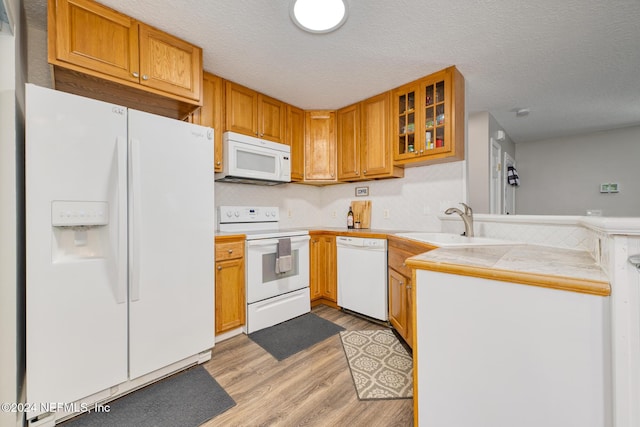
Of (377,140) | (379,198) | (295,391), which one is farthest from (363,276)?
(377,140)

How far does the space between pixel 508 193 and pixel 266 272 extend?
4492 mm

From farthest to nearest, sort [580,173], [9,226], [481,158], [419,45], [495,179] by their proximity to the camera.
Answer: [580,173] → [495,179] → [481,158] → [419,45] → [9,226]

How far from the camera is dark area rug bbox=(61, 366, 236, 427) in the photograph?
1.34 m

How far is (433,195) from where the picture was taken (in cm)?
278

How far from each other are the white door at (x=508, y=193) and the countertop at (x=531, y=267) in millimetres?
3480

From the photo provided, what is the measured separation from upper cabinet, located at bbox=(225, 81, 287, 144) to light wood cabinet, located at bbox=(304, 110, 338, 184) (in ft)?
1.28

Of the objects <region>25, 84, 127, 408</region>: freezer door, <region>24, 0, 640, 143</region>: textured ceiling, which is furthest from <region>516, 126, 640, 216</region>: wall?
<region>25, 84, 127, 408</region>: freezer door

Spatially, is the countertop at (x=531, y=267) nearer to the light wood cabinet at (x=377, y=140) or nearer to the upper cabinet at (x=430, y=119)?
the upper cabinet at (x=430, y=119)

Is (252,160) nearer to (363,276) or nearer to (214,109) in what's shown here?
(214,109)

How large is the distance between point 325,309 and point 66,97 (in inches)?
105

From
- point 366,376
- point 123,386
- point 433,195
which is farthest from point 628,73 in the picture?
point 123,386

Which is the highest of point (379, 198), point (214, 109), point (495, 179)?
point (214, 109)

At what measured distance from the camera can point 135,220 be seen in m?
1.51

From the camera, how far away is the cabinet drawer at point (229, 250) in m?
2.11
